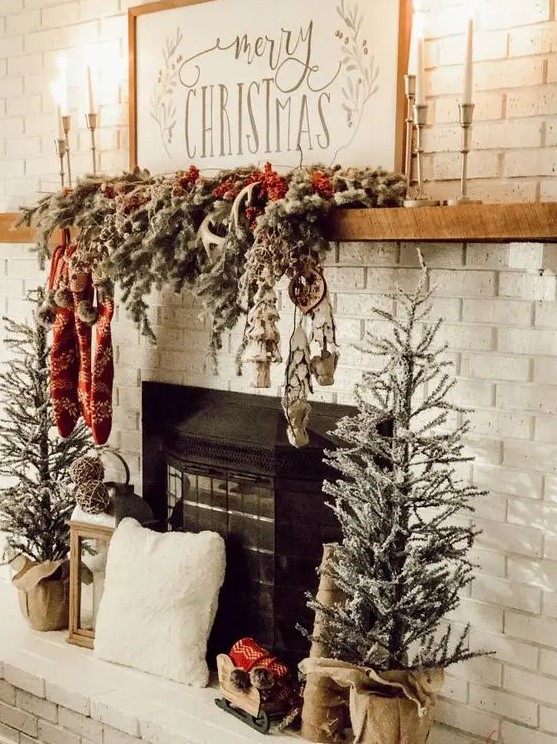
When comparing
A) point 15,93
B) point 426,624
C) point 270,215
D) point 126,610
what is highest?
point 15,93

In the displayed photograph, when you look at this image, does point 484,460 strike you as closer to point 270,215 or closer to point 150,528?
point 270,215

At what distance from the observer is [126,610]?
300 cm

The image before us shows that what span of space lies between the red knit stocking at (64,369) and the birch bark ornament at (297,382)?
3.30 ft

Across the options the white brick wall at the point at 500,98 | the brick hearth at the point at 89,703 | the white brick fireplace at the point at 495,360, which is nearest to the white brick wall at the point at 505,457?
the white brick fireplace at the point at 495,360

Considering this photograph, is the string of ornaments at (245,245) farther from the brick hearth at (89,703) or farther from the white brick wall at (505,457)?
the brick hearth at (89,703)

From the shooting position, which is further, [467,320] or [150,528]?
[150,528]

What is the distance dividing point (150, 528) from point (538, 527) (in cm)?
131

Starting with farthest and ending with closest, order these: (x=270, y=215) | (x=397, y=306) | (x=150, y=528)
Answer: (x=150, y=528)
(x=397, y=306)
(x=270, y=215)

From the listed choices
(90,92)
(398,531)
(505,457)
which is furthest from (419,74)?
(90,92)

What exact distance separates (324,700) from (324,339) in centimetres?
94

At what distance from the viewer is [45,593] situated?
327cm

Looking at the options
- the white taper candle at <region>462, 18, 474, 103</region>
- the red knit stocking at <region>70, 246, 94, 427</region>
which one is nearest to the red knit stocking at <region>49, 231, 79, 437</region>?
the red knit stocking at <region>70, 246, 94, 427</region>

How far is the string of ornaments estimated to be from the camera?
240cm

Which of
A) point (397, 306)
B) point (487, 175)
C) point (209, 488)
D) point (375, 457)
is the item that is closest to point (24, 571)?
point (209, 488)
